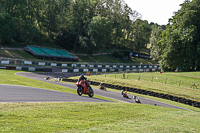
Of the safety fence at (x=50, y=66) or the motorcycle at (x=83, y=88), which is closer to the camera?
the motorcycle at (x=83, y=88)

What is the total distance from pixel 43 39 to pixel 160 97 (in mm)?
58207

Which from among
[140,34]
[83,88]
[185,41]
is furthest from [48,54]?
[140,34]

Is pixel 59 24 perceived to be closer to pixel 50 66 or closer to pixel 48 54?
pixel 48 54

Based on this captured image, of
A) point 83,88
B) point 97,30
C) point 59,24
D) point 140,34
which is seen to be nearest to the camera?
point 83,88

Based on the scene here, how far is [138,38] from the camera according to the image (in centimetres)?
10350

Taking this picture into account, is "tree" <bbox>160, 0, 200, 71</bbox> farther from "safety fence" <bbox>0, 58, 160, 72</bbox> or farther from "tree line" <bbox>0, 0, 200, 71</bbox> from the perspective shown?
"safety fence" <bbox>0, 58, 160, 72</bbox>

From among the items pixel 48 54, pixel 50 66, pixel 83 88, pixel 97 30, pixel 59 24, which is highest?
pixel 59 24

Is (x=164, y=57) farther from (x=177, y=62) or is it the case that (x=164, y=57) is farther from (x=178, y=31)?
(x=178, y=31)

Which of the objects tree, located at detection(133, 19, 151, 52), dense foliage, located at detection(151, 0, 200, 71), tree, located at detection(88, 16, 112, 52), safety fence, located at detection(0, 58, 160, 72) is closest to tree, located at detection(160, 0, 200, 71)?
dense foliage, located at detection(151, 0, 200, 71)

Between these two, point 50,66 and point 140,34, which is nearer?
point 50,66

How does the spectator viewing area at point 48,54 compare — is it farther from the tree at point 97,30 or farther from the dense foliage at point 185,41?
the dense foliage at point 185,41

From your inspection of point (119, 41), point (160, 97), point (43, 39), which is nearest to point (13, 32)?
point (43, 39)

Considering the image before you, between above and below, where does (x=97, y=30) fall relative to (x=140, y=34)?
below

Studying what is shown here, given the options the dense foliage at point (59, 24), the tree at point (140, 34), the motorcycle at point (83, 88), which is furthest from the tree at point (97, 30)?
the motorcycle at point (83, 88)
